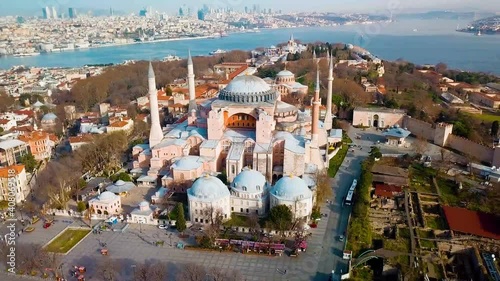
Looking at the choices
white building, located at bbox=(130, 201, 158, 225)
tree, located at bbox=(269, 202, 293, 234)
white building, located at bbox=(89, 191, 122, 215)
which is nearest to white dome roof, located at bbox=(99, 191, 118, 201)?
white building, located at bbox=(89, 191, 122, 215)

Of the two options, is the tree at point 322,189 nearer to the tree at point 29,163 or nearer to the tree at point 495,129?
the tree at point 495,129

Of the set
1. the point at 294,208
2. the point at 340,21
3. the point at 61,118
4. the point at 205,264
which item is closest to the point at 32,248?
the point at 205,264

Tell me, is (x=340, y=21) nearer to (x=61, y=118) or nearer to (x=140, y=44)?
(x=140, y=44)

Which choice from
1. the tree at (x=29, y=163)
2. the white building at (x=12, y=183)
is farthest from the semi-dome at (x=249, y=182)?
the tree at (x=29, y=163)

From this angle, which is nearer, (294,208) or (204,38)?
(294,208)

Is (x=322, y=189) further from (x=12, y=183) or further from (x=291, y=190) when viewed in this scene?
(x=12, y=183)

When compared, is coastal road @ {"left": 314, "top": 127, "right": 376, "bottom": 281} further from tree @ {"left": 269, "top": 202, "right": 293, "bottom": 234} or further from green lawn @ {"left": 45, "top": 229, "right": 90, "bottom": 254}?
green lawn @ {"left": 45, "top": 229, "right": 90, "bottom": 254}

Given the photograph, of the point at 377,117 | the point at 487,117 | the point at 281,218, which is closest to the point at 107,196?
the point at 281,218
